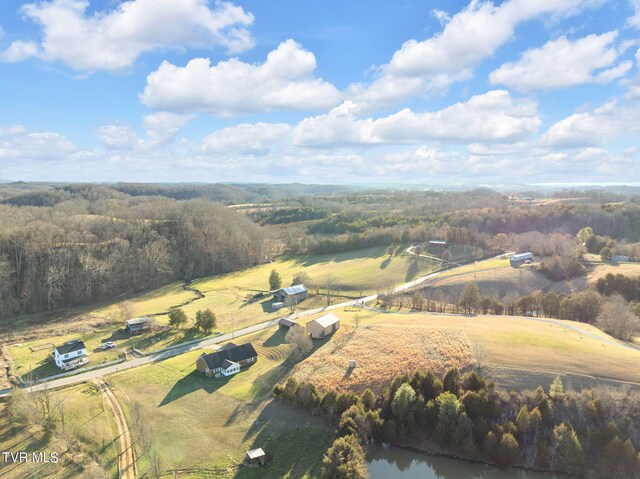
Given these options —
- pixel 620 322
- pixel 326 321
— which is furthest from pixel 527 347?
pixel 326 321

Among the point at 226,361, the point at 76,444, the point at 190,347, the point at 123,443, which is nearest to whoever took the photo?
the point at 76,444

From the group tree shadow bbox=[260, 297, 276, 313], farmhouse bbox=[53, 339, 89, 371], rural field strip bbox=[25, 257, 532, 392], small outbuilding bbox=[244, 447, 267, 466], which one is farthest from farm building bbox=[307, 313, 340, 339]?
farmhouse bbox=[53, 339, 89, 371]

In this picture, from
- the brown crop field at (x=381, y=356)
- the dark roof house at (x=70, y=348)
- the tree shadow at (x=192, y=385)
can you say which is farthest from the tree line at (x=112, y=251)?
the brown crop field at (x=381, y=356)

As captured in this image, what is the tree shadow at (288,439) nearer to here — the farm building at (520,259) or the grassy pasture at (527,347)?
the grassy pasture at (527,347)

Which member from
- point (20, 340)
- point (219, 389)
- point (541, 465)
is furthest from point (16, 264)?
point (541, 465)

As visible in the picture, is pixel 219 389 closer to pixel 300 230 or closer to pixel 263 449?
pixel 263 449

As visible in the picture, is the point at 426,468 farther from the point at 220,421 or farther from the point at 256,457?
the point at 220,421

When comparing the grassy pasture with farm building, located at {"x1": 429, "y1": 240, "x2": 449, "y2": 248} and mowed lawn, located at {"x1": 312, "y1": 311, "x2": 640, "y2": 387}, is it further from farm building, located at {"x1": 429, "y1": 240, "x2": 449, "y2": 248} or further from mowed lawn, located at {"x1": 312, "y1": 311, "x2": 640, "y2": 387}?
farm building, located at {"x1": 429, "y1": 240, "x2": 449, "y2": 248}
